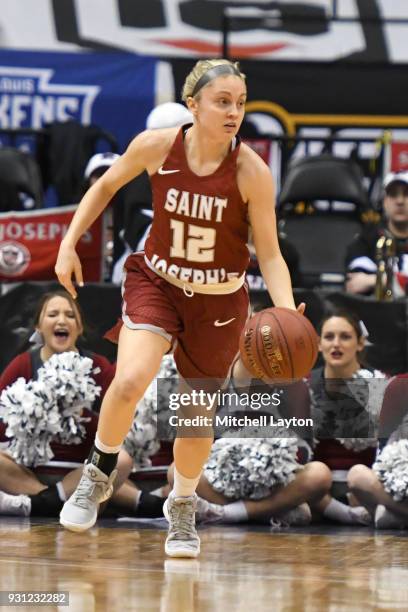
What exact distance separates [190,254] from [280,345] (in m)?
0.66

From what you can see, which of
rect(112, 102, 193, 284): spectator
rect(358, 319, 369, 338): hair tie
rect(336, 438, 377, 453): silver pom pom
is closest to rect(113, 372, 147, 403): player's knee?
rect(336, 438, 377, 453): silver pom pom

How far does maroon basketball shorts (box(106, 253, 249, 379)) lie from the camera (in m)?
5.35

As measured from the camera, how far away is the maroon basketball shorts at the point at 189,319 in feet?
17.6

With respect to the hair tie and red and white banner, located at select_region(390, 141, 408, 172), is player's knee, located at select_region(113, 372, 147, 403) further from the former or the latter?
red and white banner, located at select_region(390, 141, 408, 172)

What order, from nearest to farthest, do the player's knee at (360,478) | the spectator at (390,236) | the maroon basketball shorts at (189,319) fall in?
the maroon basketball shorts at (189,319), the player's knee at (360,478), the spectator at (390,236)

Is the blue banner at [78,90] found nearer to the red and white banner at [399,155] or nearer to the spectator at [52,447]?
the red and white banner at [399,155]

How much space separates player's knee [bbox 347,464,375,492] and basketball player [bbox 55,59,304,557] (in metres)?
1.68

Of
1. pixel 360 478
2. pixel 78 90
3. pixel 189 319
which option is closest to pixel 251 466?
pixel 360 478

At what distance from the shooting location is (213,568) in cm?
543

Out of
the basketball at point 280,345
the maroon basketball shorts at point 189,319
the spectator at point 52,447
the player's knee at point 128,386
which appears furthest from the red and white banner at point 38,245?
the basketball at point 280,345

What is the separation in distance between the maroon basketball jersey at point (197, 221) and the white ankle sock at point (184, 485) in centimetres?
98

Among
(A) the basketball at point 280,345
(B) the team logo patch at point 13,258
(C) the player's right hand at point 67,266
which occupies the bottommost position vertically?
(A) the basketball at point 280,345

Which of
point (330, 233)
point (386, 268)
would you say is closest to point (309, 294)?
point (386, 268)

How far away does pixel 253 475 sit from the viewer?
691 centimetres
